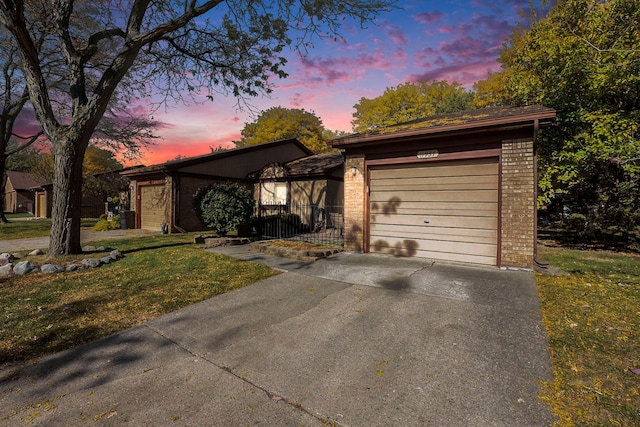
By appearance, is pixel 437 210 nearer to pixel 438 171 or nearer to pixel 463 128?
pixel 438 171

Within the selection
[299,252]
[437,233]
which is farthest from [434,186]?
[299,252]

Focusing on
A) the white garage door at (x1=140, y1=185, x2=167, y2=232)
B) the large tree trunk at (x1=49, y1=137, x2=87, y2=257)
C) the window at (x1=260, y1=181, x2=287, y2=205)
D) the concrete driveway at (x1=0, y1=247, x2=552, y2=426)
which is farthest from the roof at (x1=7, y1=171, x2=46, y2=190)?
the concrete driveway at (x1=0, y1=247, x2=552, y2=426)

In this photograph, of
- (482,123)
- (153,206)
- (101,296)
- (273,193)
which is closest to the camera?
(101,296)

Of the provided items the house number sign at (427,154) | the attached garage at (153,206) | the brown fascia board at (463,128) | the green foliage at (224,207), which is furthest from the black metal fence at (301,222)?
the house number sign at (427,154)

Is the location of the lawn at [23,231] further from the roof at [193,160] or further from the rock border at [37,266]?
the rock border at [37,266]

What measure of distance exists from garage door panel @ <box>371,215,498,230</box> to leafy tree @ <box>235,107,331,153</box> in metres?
27.6

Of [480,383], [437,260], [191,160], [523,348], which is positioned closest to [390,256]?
[437,260]

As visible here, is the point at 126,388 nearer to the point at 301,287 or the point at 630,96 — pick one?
the point at 301,287

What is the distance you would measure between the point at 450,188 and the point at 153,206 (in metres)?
15.8

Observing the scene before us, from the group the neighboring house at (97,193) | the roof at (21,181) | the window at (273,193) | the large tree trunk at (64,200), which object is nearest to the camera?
the large tree trunk at (64,200)

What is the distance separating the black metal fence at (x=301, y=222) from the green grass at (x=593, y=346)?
821cm

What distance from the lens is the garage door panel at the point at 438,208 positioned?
6688 millimetres

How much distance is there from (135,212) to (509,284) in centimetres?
1891

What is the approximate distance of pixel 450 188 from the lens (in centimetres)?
716
